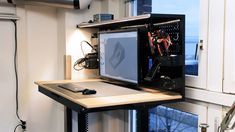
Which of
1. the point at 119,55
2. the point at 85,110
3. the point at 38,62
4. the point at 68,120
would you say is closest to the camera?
the point at 85,110

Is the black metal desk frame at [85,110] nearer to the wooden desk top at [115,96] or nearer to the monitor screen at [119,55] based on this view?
the wooden desk top at [115,96]

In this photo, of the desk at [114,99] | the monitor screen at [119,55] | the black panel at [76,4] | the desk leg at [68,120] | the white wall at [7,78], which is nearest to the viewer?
the desk at [114,99]

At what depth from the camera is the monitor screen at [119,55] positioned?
216cm

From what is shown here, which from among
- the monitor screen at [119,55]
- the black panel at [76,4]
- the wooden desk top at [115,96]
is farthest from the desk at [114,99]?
the black panel at [76,4]

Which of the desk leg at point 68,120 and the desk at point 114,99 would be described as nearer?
the desk at point 114,99

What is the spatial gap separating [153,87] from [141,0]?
1.11m

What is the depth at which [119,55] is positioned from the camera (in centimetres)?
238

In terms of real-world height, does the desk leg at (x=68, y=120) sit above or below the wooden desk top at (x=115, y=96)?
below

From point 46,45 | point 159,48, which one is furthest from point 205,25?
point 46,45

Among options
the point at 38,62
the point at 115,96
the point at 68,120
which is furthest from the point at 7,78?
the point at 115,96

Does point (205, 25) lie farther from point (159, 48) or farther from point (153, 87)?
point (153, 87)

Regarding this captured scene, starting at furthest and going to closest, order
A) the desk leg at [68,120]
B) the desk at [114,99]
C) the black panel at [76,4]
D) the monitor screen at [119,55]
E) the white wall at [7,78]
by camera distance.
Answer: the white wall at [7,78] → the desk leg at [68,120] → the black panel at [76,4] → the monitor screen at [119,55] → the desk at [114,99]

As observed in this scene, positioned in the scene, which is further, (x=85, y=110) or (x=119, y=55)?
(x=119, y=55)

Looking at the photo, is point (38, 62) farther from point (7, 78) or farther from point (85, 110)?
point (85, 110)
